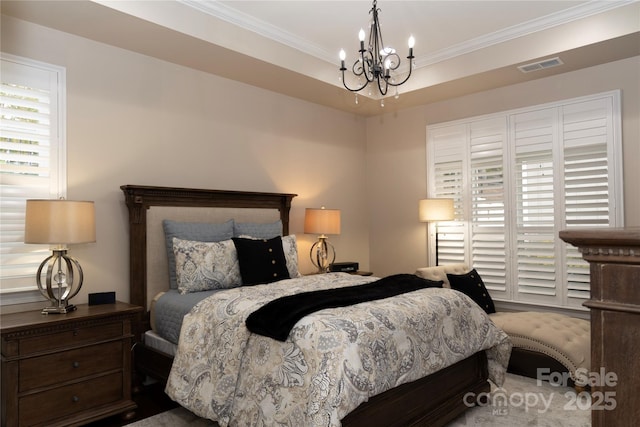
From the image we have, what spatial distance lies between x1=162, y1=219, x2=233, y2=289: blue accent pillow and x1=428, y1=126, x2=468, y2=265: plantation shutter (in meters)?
2.51

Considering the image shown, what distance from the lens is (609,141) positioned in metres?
3.89

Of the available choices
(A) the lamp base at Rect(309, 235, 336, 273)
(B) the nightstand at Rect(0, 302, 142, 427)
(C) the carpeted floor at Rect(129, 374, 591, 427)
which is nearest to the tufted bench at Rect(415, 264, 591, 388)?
(C) the carpeted floor at Rect(129, 374, 591, 427)

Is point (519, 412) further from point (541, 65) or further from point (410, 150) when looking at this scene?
point (410, 150)

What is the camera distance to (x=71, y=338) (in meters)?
2.61

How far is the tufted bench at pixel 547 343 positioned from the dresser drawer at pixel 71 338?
9.92 ft

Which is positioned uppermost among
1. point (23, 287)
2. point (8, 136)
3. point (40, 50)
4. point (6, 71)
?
point (40, 50)

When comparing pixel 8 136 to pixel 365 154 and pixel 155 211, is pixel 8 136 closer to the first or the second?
pixel 155 211

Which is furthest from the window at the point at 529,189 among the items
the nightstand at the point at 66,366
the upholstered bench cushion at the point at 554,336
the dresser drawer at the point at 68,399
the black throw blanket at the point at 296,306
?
the dresser drawer at the point at 68,399

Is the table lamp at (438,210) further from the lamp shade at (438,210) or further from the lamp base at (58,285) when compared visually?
the lamp base at (58,285)

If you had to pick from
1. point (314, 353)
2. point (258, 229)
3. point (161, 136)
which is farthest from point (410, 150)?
point (314, 353)

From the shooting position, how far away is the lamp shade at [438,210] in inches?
182

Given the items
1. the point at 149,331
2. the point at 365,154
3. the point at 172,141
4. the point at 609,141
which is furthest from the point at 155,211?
the point at 609,141

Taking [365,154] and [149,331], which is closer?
[149,331]

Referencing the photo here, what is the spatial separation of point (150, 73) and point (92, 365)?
7.78 ft
